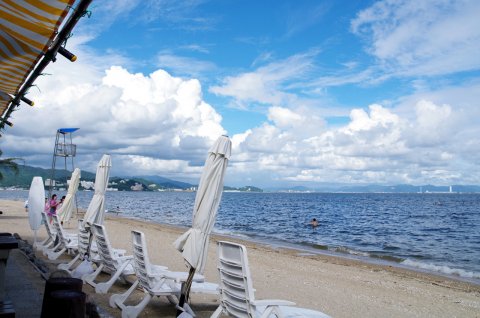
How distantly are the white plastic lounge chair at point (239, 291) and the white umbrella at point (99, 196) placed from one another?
4397 millimetres

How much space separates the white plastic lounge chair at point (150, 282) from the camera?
215 inches

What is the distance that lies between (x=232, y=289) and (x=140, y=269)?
1.65 meters

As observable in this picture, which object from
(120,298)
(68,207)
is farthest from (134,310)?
(68,207)

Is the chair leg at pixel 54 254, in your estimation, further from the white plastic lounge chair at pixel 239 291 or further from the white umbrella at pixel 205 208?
the white plastic lounge chair at pixel 239 291

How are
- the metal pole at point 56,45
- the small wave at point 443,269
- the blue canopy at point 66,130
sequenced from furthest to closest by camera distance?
the blue canopy at point 66,130 → the small wave at point 443,269 → the metal pole at point 56,45

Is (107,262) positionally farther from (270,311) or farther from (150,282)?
(270,311)

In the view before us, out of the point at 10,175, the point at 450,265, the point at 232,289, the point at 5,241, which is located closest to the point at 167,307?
the point at 232,289

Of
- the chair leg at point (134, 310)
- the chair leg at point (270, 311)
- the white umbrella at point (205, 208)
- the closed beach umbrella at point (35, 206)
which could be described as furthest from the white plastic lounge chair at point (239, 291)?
the closed beach umbrella at point (35, 206)

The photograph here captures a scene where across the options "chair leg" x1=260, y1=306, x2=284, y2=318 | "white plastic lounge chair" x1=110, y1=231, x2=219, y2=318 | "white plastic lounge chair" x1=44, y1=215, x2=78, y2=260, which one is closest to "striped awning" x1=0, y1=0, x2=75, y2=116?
"white plastic lounge chair" x1=110, y1=231, x2=219, y2=318

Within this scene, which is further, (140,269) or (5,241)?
(140,269)

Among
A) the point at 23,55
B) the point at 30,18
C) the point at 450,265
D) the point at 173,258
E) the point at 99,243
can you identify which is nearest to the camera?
the point at 30,18

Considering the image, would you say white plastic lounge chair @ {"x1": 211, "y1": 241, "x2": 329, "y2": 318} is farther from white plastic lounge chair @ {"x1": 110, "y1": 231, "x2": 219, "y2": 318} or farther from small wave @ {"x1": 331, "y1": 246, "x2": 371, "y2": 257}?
small wave @ {"x1": 331, "y1": 246, "x2": 371, "y2": 257}

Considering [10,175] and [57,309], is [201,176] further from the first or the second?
[10,175]

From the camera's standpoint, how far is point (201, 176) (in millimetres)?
5258
